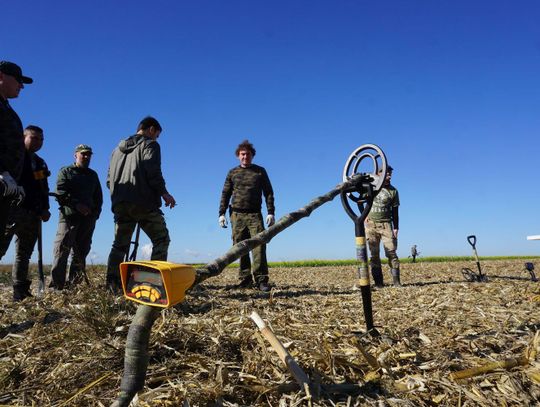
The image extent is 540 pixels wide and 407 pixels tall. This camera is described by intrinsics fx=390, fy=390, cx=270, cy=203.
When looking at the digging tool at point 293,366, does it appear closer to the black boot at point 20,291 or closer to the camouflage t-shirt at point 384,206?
the black boot at point 20,291

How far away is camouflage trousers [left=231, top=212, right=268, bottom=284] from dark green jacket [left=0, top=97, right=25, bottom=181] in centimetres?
382

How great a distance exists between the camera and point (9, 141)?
3.98 meters

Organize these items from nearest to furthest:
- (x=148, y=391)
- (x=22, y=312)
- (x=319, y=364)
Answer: (x=148, y=391) → (x=319, y=364) → (x=22, y=312)

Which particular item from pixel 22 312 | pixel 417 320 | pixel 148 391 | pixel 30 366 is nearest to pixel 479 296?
pixel 417 320

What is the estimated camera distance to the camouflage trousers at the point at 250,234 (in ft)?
22.9

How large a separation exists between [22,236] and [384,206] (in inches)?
251

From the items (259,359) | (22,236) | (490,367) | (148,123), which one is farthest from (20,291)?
(490,367)

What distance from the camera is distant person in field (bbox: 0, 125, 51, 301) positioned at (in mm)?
5215

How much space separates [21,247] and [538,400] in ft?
19.7

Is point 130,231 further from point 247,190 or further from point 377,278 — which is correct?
point 377,278

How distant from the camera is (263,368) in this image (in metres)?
2.32

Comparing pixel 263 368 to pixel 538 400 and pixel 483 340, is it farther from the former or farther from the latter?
pixel 483 340

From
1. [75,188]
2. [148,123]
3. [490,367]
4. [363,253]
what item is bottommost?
[490,367]

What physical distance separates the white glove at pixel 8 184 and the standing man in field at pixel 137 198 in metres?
1.71
